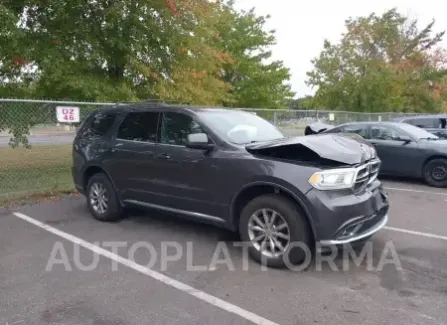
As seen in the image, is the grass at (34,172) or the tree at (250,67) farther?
the tree at (250,67)

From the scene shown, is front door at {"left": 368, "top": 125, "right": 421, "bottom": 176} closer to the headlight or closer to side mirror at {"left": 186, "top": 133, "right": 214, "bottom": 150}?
the headlight

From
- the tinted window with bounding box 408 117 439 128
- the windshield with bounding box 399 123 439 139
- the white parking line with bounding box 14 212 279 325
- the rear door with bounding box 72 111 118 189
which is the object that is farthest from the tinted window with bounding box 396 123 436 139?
the white parking line with bounding box 14 212 279 325

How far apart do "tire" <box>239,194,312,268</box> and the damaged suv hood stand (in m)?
0.56

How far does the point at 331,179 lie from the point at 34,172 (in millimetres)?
7068

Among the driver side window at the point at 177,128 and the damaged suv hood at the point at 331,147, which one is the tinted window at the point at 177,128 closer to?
the driver side window at the point at 177,128

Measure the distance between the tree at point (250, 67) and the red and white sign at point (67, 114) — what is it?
60.1 ft

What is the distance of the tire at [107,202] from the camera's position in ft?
19.6

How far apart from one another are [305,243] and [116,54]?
8.52 meters

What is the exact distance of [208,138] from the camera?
4.82 m

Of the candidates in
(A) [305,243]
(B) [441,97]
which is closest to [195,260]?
(A) [305,243]

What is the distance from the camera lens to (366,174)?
14.4ft

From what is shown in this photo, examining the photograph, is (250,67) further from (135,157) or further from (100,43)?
(135,157)

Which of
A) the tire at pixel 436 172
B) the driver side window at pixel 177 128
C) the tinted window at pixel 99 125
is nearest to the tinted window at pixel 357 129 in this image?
the tire at pixel 436 172

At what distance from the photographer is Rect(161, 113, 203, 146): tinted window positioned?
507 cm
